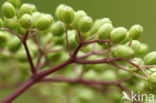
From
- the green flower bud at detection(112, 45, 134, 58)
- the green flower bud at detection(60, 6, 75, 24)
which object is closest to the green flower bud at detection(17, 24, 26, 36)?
the green flower bud at detection(60, 6, 75, 24)

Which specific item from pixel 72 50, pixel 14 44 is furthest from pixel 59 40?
pixel 14 44

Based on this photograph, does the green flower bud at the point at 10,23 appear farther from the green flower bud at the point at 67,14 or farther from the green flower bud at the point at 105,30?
the green flower bud at the point at 105,30

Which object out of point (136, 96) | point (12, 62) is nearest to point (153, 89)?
point (136, 96)

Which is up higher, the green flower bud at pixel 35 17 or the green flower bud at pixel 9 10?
the green flower bud at pixel 9 10

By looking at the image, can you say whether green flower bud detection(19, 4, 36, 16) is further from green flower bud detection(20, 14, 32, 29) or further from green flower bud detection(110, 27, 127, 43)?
green flower bud detection(110, 27, 127, 43)

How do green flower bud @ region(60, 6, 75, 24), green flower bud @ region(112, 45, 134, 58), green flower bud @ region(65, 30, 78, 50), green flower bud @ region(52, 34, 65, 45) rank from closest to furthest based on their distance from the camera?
1. green flower bud @ region(112, 45, 134, 58)
2. green flower bud @ region(60, 6, 75, 24)
3. green flower bud @ region(65, 30, 78, 50)
4. green flower bud @ region(52, 34, 65, 45)

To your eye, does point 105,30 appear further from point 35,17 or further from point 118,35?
point 35,17

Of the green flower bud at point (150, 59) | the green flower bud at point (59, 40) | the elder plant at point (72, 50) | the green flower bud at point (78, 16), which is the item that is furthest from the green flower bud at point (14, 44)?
the green flower bud at point (150, 59)

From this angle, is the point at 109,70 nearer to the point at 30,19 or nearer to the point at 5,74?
the point at 5,74
